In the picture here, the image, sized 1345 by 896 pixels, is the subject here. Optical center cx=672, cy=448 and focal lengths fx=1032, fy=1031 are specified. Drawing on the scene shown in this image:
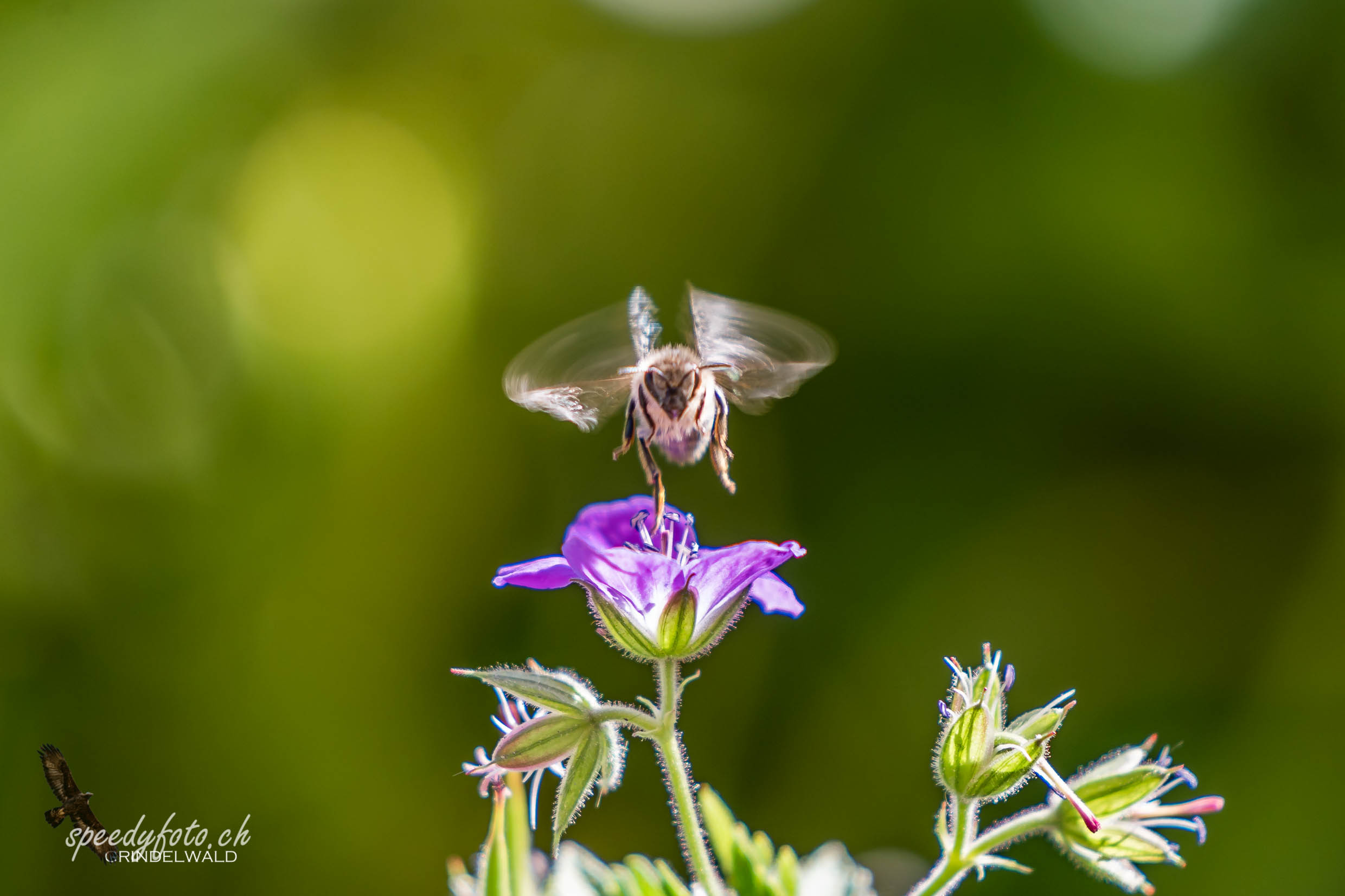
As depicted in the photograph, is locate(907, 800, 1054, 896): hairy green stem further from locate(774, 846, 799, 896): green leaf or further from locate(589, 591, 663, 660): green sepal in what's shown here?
locate(589, 591, 663, 660): green sepal

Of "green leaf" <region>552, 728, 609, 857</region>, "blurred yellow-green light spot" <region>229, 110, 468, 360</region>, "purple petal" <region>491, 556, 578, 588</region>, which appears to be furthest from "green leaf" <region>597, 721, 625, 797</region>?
"blurred yellow-green light spot" <region>229, 110, 468, 360</region>

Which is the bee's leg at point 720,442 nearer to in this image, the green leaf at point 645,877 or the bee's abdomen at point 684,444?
the bee's abdomen at point 684,444

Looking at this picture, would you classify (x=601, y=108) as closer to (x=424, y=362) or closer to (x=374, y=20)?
(x=374, y=20)

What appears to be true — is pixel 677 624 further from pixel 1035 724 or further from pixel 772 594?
pixel 1035 724

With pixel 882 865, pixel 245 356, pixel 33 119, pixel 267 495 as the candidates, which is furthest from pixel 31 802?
pixel 882 865

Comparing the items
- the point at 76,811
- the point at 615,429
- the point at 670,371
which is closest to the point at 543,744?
the point at 670,371

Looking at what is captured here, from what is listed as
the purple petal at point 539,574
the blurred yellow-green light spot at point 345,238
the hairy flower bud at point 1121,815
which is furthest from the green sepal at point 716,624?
the blurred yellow-green light spot at point 345,238
